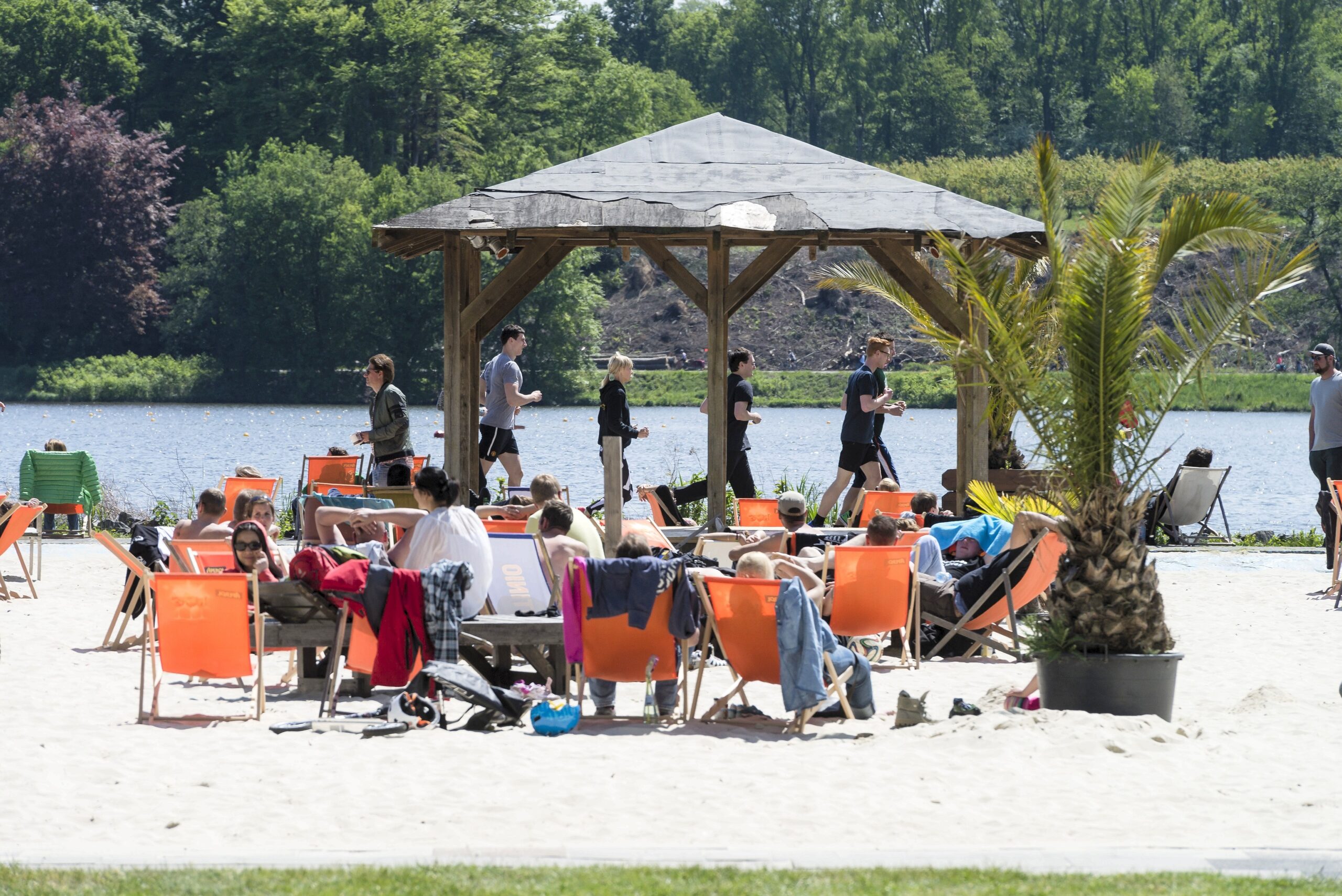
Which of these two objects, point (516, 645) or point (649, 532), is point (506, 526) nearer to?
point (649, 532)

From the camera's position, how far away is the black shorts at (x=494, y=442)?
1274 cm

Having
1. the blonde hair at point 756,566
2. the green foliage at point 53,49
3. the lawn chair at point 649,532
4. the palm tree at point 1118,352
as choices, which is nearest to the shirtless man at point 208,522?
the lawn chair at point 649,532

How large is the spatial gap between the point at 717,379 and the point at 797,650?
4.72 meters

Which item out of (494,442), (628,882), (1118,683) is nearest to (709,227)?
(494,442)

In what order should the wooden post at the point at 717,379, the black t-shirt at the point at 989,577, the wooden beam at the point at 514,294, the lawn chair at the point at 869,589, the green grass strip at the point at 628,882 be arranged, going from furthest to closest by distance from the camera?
the wooden beam at the point at 514,294
the wooden post at the point at 717,379
the black t-shirt at the point at 989,577
the lawn chair at the point at 869,589
the green grass strip at the point at 628,882

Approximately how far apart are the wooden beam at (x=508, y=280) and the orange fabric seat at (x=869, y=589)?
4221mm

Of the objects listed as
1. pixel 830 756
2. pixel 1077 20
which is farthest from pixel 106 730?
pixel 1077 20

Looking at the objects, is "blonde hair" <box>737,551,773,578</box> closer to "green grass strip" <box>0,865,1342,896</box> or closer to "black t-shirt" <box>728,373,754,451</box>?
"green grass strip" <box>0,865,1342,896</box>

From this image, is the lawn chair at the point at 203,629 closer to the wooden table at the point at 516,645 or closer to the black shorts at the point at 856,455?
the wooden table at the point at 516,645

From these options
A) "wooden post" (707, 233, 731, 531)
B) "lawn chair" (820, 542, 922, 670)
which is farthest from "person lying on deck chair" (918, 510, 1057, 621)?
"wooden post" (707, 233, 731, 531)

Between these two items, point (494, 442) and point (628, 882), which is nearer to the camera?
point (628, 882)

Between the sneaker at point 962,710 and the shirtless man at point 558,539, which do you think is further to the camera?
the shirtless man at point 558,539

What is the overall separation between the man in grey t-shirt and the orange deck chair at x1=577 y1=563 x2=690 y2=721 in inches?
204

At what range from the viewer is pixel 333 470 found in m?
12.0
